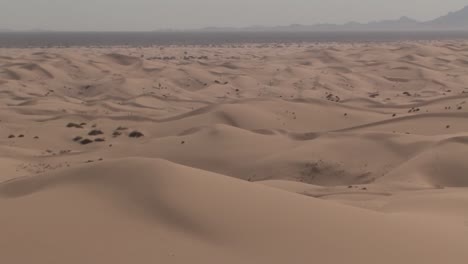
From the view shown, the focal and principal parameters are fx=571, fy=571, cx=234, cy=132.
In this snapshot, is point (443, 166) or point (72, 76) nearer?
point (443, 166)

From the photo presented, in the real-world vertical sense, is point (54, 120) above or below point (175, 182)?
below

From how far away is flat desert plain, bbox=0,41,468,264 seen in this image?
6.74 m

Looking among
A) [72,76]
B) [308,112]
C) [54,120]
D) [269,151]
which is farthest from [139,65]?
[269,151]

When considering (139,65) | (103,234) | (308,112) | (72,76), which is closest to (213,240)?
(103,234)

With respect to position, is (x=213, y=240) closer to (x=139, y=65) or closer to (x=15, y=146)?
(x=15, y=146)

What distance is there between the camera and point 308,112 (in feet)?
83.5

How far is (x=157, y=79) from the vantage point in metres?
41.5

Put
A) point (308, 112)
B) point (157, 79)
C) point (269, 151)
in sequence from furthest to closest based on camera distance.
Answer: point (157, 79) → point (308, 112) → point (269, 151)

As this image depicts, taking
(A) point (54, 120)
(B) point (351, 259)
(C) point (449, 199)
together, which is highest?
(B) point (351, 259)

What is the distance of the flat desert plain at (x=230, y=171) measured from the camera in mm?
6738

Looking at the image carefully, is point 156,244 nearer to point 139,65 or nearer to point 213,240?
point 213,240

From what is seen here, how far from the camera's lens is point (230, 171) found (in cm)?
1664

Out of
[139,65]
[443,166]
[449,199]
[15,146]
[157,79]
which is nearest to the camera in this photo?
[449,199]

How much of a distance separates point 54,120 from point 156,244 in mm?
21331
